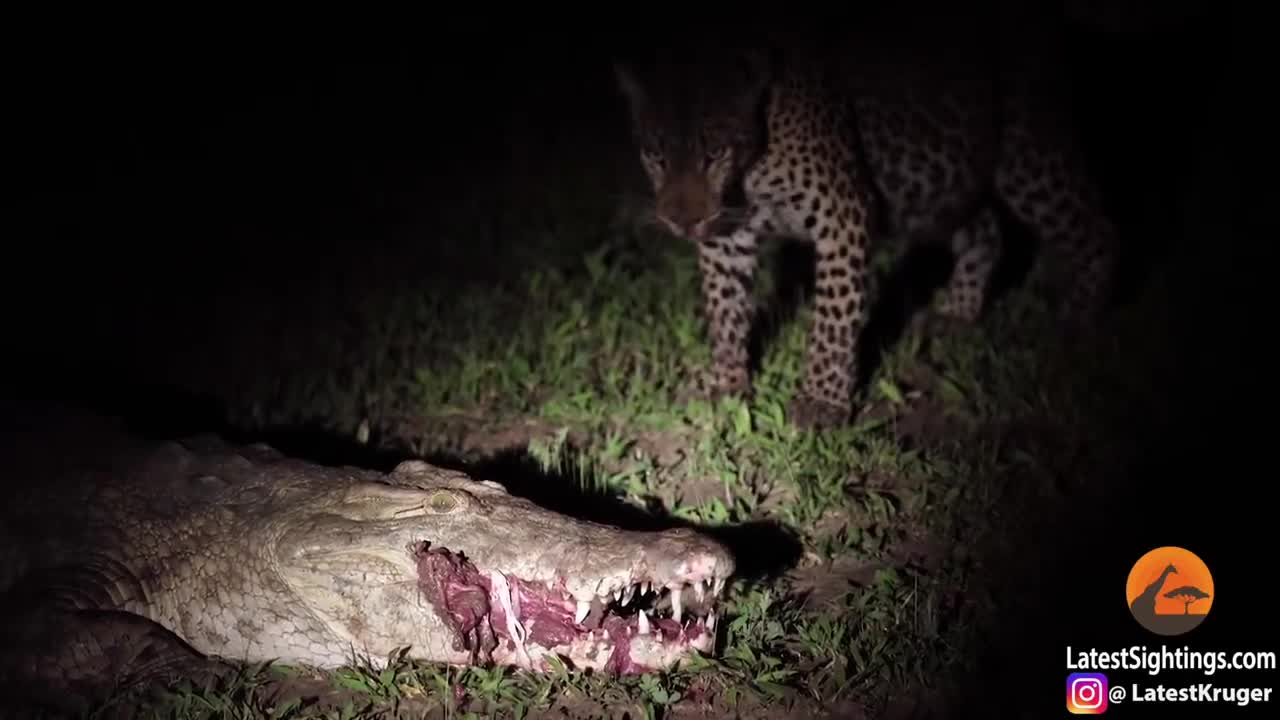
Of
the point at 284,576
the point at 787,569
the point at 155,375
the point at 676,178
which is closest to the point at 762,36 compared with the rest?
the point at 676,178

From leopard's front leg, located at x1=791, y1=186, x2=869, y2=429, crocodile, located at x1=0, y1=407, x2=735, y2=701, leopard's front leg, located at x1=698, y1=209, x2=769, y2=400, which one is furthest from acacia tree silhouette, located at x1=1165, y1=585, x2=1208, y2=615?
leopard's front leg, located at x1=698, y1=209, x2=769, y2=400

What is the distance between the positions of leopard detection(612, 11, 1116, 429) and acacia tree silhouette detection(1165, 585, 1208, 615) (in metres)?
1.89

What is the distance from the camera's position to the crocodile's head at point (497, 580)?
3.99 metres

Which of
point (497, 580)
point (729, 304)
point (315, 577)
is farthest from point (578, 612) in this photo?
point (729, 304)

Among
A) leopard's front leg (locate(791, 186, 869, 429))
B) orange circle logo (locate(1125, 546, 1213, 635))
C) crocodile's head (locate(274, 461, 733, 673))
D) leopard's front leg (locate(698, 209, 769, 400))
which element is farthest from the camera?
leopard's front leg (locate(698, 209, 769, 400))

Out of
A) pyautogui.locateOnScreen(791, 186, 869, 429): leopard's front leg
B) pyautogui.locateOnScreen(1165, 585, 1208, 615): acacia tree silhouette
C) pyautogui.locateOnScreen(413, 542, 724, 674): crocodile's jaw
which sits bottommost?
pyautogui.locateOnScreen(413, 542, 724, 674): crocodile's jaw

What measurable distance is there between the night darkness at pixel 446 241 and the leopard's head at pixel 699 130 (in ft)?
0.75

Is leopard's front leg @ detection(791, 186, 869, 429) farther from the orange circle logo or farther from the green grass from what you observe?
the orange circle logo

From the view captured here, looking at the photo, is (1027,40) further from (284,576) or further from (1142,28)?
(284,576)

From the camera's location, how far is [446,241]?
8695 mm

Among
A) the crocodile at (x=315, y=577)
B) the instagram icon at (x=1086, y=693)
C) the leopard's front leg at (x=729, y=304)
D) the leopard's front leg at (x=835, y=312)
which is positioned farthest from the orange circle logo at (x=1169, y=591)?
the leopard's front leg at (x=729, y=304)

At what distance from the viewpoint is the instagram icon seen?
4062mm

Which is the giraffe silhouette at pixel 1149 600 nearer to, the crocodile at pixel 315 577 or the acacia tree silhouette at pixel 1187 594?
the acacia tree silhouette at pixel 1187 594

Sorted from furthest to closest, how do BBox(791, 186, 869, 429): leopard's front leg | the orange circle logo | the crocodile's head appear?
BBox(791, 186, 869, 429): leopard's front leg < the orange circle logo < the crocodile's head
